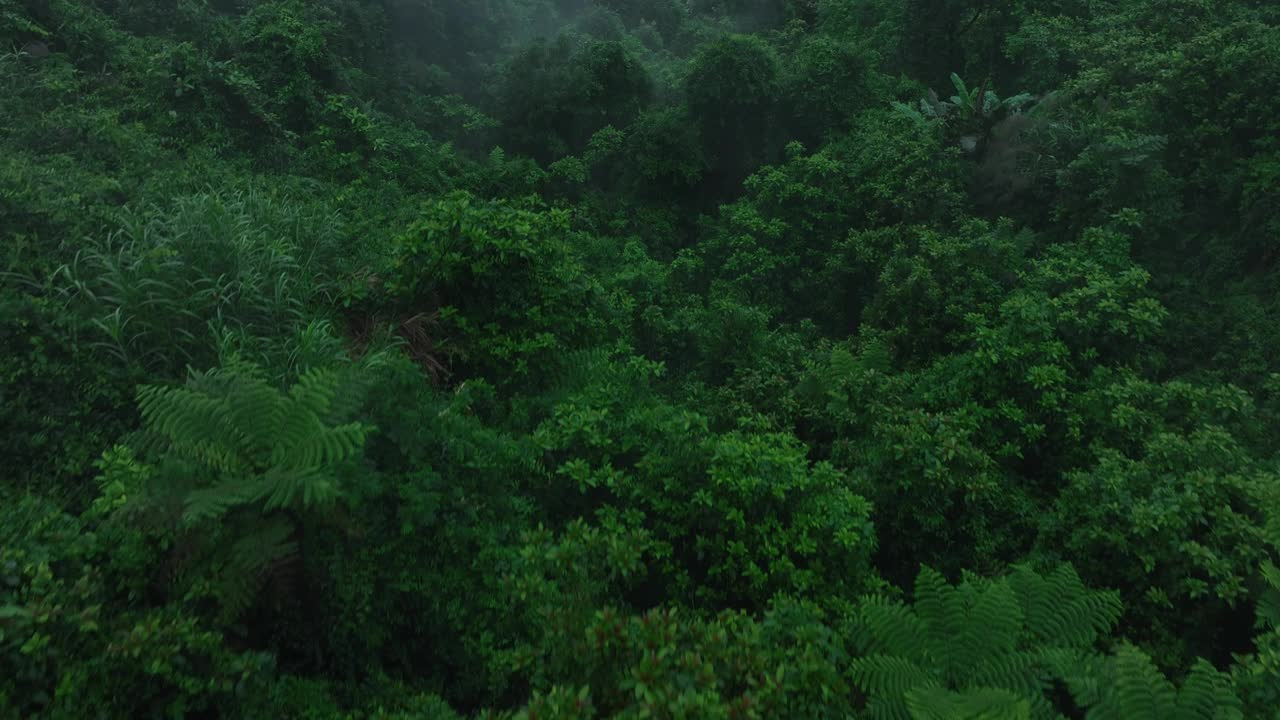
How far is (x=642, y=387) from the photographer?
20.9 feet

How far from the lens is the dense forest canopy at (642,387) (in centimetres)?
344

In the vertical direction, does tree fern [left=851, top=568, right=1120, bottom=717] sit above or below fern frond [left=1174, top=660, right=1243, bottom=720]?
below

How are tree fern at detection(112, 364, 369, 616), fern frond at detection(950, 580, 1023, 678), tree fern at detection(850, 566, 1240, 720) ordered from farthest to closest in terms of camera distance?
1. fern frond at detection(950, 580, 1023, 678)
2. tree fern at detection(850, 566, 1240, 720)
3. tree fern at detection(112, 364, 369, 616)

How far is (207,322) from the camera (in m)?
4.98

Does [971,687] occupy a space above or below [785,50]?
below

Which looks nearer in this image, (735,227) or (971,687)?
(971,687)

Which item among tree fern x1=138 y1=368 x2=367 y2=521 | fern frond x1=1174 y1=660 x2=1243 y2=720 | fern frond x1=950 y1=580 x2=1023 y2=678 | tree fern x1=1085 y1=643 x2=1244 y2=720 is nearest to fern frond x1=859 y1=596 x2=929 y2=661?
fern frond x1=950 y1=580 x2=1023 y2=678

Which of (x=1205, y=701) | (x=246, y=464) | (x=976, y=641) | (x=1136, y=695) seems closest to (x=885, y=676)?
(x=976, y=641)

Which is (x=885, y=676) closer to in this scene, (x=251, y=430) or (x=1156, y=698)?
(x=1156, y=698)

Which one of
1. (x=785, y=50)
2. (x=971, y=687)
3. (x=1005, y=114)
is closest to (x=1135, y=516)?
(x=971, y=687)

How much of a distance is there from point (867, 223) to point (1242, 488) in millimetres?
5486

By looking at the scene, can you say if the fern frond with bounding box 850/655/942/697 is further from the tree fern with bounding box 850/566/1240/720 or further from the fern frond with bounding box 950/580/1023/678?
the fern frond with bounding box 950/580/1023/678

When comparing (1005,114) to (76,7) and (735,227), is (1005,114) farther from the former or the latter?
(76,7)

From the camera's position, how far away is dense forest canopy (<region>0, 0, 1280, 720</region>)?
344cm
